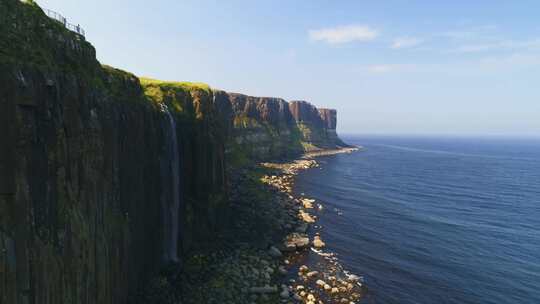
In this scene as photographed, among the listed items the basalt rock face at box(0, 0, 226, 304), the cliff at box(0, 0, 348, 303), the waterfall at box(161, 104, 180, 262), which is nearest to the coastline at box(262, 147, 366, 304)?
the cliff at box(0, 0, 348, 303)

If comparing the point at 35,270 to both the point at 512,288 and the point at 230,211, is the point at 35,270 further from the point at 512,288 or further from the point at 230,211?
the point at 512,288

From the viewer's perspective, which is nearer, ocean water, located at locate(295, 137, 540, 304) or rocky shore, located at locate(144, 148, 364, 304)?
rocky shore, located at locate(144, 148, 364, 304)

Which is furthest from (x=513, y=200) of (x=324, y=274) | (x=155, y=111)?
(x=155, y=111)

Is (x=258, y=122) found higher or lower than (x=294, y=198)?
higher

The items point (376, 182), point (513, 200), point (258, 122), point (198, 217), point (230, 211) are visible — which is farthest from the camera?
point (258, 122)

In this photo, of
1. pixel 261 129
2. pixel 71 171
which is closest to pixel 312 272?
pixel 71 171

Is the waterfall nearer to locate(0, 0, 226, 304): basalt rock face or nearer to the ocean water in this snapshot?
locate(0, 0, 226, 304): basalt rock face

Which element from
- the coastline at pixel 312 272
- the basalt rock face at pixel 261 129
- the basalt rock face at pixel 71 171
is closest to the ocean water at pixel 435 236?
the coastline at pixel 312 272
